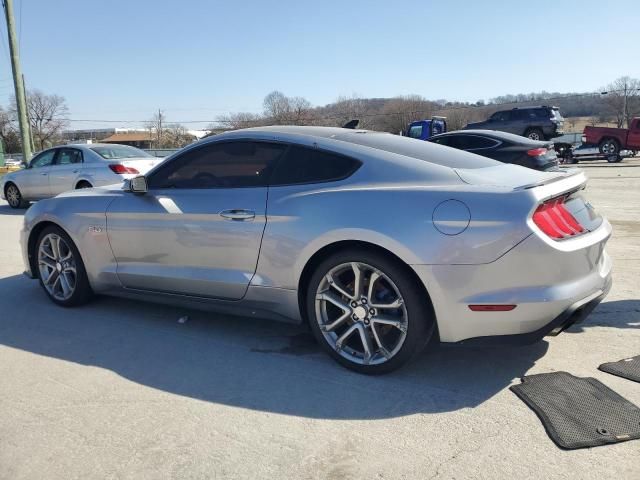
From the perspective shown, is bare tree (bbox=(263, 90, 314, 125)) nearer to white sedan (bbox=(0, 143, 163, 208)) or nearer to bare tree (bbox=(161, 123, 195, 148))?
bare tree (bbox=(161, 123, 195, 148))

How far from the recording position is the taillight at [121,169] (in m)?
10.8

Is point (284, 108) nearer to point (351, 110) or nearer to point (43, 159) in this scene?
point (351, 110)

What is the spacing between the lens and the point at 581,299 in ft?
10.3

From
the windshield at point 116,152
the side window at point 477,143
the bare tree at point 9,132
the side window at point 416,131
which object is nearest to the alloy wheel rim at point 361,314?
the windshield at point 116,152

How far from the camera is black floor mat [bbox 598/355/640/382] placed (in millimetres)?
3296

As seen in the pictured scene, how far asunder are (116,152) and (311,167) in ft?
28.9

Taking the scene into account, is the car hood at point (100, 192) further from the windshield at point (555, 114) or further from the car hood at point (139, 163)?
the windshield at point (555, 114)

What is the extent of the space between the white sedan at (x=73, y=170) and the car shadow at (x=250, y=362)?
6.26m

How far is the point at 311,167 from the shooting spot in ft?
12.2

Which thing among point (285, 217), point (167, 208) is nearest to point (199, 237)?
point (167, 208)

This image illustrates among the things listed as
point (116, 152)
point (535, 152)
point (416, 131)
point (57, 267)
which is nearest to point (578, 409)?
point (57, 267)

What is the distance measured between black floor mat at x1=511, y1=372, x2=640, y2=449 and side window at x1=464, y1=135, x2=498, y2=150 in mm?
Answer: 8938

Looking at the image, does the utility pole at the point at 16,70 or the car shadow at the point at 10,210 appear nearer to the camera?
the car shadow at the point at 10,210

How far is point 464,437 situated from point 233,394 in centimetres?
133
